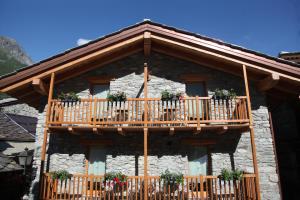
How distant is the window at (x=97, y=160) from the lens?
10.6m

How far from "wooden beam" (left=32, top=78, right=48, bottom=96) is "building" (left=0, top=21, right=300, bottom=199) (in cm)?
5

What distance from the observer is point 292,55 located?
44.1 feet

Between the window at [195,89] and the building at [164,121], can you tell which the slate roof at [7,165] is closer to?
the building at [164,121]

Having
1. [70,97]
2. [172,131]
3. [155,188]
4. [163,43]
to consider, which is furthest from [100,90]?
[155,188]

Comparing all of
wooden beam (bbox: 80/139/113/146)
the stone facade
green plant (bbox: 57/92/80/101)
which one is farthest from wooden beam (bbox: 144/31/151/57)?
wooden beam (bbox: 80/139/113/146)

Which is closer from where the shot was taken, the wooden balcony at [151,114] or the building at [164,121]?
the wooden balcony at [151,114]

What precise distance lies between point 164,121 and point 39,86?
5633 millimetres

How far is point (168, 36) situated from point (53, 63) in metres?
5.07

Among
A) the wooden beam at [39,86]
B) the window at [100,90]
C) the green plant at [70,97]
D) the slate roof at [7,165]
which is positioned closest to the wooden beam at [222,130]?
the window at [100,90]

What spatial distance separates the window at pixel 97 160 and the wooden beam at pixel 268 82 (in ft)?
24.9

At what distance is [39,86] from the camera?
10508mm

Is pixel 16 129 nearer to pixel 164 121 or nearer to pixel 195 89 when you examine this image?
pixel 164 121

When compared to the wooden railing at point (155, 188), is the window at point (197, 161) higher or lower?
higher

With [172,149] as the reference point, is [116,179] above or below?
below
